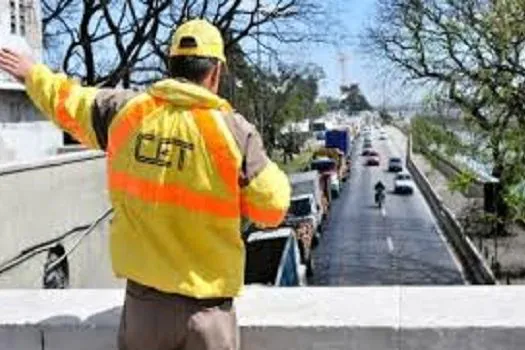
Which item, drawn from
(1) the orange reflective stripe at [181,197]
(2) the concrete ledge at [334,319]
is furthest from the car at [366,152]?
(1) the orange reflective stripe at [181,197]

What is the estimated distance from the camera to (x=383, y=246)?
40625 mm

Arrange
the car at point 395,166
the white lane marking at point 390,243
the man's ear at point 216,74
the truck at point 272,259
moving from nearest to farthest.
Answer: the man's ear at point 216,74 → the truck at point 272,259 → the white lane marking at point 390,243 → the car at point 395,166

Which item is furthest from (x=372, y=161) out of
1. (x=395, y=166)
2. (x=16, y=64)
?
(x=16, y=64)

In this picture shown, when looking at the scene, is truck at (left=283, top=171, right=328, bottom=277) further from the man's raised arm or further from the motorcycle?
the man's raised arm

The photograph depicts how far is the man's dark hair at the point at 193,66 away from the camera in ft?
9.73

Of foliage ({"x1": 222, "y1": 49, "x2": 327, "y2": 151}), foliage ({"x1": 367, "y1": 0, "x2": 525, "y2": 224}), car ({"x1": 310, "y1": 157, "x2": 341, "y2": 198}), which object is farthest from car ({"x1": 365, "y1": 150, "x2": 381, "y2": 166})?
foliage ({"x1": 367, "y1": 0, "x2": 525, "y2": 224})

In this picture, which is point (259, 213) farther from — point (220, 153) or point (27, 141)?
point (27, 141)

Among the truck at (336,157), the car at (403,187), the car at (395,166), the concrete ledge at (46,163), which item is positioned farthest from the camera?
the car at (395,166)

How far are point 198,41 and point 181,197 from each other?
1.55 ft

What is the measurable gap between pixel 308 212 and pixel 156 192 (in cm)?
3542

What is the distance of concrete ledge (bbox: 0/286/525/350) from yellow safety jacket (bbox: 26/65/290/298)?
1.40 ft

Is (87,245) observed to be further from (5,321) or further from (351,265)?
(351,265)

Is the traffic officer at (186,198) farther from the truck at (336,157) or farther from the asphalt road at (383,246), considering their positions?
the truck at (336,157)

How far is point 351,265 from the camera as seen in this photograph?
119 ft
